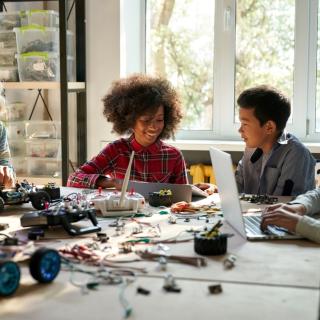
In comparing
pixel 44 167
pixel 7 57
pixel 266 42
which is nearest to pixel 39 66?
pixel 7 57

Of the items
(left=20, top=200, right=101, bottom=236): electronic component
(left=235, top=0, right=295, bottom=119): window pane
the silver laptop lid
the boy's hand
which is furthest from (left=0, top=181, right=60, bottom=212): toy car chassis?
(left=235, top=0, right=295, bottom=119): window pane

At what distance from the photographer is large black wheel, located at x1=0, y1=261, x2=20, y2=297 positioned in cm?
109

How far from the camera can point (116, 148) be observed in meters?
2.57

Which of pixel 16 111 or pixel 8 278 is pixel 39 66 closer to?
pixel 16 111

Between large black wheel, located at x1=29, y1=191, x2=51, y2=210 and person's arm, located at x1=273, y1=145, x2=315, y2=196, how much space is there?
897 millimetres

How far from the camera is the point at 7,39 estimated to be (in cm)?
332

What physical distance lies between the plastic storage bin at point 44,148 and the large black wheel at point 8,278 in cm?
228

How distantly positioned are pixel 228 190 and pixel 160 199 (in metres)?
0.40

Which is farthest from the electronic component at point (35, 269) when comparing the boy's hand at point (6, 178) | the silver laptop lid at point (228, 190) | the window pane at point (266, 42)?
the window pane at point (266, 42)

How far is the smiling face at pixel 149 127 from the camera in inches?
98.7

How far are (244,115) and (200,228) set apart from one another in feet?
3.01

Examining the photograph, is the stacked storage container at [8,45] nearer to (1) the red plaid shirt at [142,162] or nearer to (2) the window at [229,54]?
(2) the window at [229,54]

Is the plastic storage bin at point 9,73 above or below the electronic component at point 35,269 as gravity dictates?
above

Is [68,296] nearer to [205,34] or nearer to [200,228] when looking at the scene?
[200,228]
